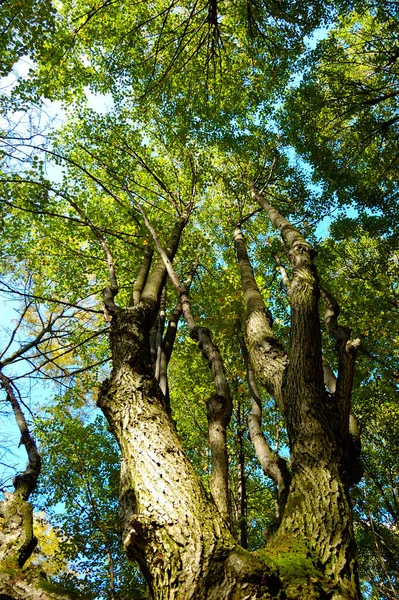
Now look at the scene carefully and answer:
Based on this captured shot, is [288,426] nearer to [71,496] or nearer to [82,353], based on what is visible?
[82,353]

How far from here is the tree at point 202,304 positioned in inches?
88.7

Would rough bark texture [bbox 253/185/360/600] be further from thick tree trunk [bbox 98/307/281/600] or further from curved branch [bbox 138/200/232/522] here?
curved branch [bbox 138/200/232/522]

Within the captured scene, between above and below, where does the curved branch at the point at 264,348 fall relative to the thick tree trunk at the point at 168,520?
above

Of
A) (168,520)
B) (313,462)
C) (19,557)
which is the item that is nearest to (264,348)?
(313,462)

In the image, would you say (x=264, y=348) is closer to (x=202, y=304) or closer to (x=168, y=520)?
(x=168, y=520)

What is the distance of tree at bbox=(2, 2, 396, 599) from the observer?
2.25 meters

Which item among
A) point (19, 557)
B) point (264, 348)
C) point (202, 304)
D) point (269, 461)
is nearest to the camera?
point (19, 557)

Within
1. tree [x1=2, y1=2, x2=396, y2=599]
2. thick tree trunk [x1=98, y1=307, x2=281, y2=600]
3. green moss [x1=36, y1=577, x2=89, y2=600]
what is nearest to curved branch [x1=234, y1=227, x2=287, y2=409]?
tree [x1=2, y1=2, x2=396, y2=599]

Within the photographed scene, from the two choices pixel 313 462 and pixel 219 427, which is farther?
pixel 219 427

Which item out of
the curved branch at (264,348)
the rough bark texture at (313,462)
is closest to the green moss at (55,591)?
the rough bark texture at (313,462)

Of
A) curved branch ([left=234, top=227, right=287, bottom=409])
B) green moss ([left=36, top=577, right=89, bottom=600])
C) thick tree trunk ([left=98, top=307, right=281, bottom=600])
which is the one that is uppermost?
curved branch ([left=234, top=227, right=287, bottom=409])

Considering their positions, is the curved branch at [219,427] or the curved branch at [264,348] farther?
the curved branch at [264,348]

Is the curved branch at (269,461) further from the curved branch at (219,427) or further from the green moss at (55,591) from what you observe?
the green moss at (55,591)

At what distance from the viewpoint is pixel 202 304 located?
32.8ft
